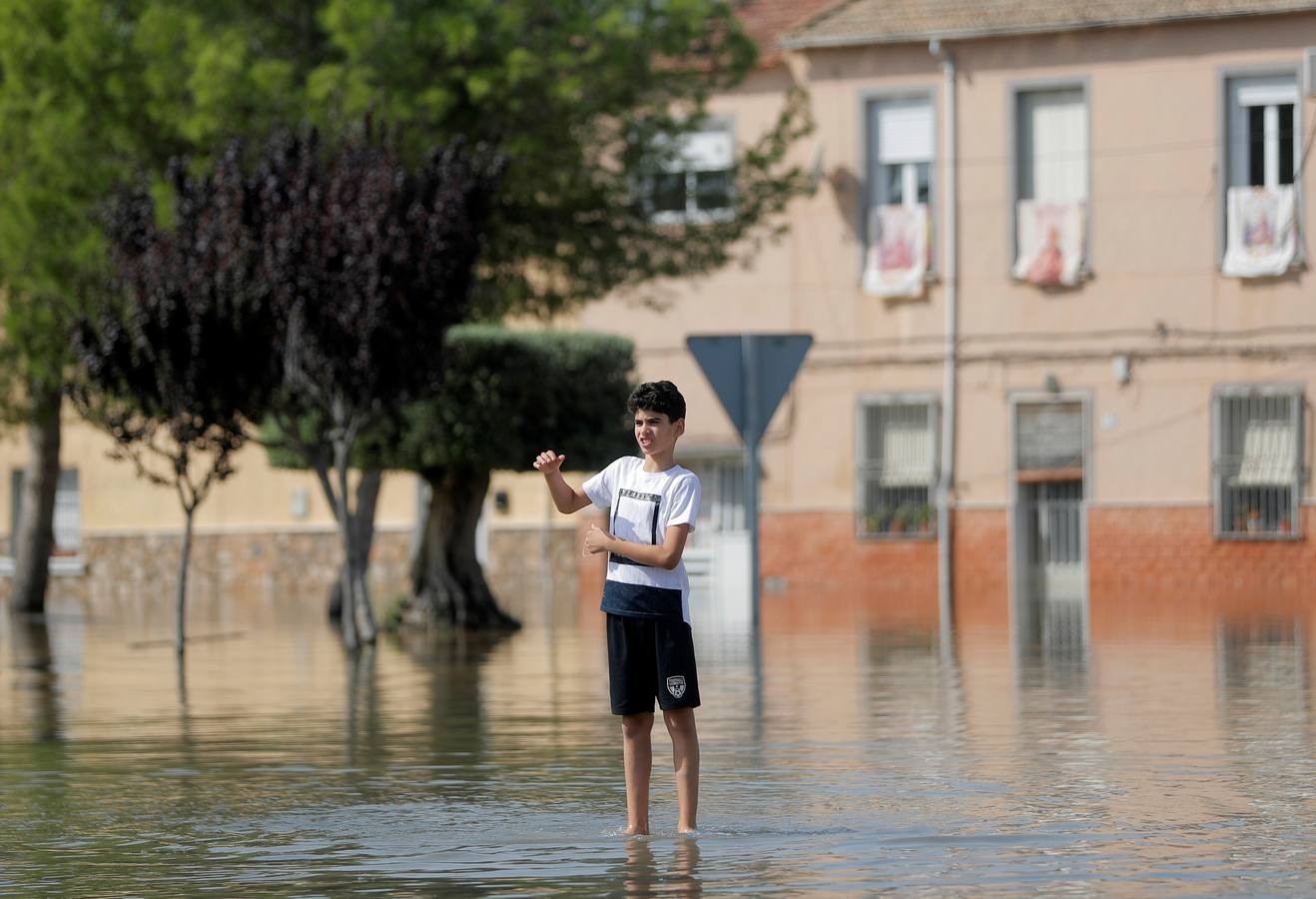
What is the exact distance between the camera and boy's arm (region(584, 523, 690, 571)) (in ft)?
28.3

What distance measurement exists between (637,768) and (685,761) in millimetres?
173

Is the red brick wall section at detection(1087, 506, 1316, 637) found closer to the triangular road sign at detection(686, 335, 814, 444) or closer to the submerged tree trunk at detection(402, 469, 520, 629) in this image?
the submerged tree trunk at detection(402, 469, 520, 629)

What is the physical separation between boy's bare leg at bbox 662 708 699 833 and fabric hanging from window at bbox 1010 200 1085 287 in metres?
29.7

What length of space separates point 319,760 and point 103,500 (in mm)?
34347

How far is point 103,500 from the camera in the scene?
148 ft

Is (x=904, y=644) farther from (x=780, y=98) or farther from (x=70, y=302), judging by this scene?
(x=780, y=98)

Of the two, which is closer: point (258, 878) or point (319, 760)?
point (258, 878)

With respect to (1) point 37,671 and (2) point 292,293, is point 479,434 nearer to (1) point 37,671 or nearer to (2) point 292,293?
(2) point 292,293

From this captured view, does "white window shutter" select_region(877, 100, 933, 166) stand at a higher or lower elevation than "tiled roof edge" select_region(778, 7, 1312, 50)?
lower

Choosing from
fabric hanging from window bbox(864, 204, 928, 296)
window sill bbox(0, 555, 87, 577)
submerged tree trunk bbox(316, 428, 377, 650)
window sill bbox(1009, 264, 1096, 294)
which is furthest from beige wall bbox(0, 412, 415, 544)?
submerged tree trunk bbox(316, 428, 377, 650)

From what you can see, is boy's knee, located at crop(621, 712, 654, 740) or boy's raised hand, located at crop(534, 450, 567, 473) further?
boy's knee, located at crop(621, 712, 654, 740)

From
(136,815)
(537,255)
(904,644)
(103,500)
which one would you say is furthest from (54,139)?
Result: (103,500)

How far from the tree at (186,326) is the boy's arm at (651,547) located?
12.7 metres

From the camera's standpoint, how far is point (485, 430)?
25422mm
